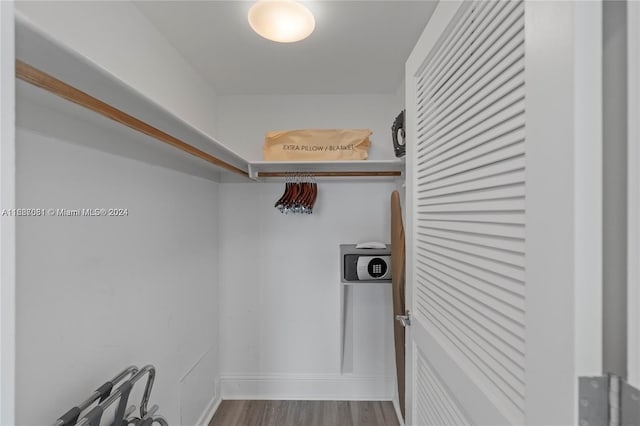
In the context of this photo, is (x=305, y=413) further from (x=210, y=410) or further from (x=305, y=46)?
(x=305, y=46)

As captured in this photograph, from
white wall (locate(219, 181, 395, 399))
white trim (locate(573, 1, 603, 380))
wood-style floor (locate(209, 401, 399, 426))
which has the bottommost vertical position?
wood-style floor (locate(209, 401, 399, 426))

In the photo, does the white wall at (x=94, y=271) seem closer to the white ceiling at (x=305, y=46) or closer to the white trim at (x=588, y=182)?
the white ceiling at (x=305, y=46)

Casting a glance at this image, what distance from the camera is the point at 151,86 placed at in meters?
1.35

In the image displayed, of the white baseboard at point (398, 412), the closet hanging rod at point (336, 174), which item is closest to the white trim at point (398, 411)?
the white baseboard at point (398, 412)

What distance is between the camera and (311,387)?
2.11 metres

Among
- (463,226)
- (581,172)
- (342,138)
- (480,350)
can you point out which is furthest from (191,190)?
(581,172)

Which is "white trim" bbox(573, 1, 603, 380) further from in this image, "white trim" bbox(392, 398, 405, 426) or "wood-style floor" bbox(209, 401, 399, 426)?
"wood-style floor" bbox(209, 401, 399, 426)

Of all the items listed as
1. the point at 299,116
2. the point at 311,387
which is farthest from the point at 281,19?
the point at 311,387

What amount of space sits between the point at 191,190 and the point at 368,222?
3.99ft

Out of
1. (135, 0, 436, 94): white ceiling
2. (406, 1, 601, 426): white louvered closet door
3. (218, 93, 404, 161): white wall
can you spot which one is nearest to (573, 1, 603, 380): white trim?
(406, 1, 601, 426): white louvered closet door
